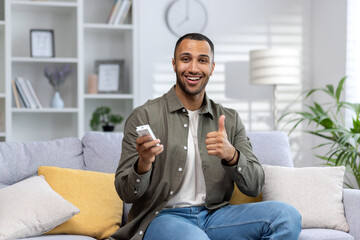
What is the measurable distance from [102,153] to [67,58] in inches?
66.5

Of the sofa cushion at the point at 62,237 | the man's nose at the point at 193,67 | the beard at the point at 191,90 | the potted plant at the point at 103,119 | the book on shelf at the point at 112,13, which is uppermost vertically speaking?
the book on shelf at the point at 112,13

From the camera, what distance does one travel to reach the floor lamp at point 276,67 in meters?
3.92

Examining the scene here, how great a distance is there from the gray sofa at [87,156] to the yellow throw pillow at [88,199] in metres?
0.09

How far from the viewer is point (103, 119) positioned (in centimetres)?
399

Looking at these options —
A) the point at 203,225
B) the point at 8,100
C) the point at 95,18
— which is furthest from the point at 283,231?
the point at 95,18

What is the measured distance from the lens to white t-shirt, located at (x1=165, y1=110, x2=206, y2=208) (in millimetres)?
1915

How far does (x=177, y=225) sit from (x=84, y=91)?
99.8 inches

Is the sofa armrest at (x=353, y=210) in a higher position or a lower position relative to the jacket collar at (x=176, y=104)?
lower

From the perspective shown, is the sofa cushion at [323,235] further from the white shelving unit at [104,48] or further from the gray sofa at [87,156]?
the white shelving unit at [104,48]

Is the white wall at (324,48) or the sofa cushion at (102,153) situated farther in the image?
the white wall at (324,48)

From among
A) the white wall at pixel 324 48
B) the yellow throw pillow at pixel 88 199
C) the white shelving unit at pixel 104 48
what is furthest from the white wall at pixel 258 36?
the yellow throw pillow at pixel 88 199

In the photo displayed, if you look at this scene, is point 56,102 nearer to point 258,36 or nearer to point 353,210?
point 258,36

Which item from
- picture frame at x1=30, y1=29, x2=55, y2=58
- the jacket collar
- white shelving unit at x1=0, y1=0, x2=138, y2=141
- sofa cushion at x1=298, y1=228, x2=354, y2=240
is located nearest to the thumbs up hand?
the jacket collar

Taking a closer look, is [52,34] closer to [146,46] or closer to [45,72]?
[45,72]
